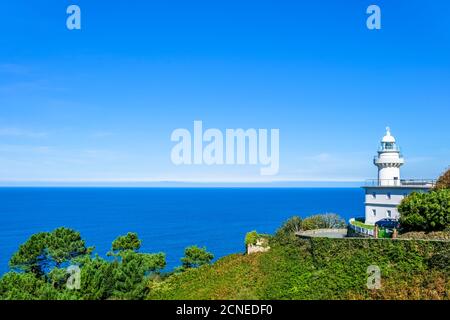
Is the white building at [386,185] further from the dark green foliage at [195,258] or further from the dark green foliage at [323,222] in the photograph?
the dark green foliage at [195,258]

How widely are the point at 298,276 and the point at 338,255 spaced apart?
131 inches

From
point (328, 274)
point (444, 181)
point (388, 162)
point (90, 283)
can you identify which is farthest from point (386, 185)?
point (90, 283)

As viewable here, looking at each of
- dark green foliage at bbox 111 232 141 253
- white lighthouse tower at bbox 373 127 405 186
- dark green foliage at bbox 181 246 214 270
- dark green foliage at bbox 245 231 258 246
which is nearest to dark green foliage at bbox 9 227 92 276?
dark green foliage at bbox 111 232 141 253

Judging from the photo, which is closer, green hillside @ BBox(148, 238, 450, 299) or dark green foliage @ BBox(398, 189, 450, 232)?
green hillside @ BBox(148, 238, 450, 299)

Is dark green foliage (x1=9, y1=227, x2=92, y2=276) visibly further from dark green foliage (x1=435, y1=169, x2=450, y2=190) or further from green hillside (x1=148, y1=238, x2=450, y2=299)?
dark green foliage (x1=435, y1=169, x2=450, y2=190)

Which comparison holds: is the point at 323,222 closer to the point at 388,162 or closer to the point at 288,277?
the point at 388,162

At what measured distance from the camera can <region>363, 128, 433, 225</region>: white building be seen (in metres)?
46.9

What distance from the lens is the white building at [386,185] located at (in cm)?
4688

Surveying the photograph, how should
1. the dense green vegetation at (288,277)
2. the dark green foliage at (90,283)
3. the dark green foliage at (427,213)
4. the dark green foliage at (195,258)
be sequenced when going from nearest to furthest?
the dense green vegetation at (288,277) → the dark green foliage at (90,283) → the dark green foliage at (427,213) → the dark green foliage at (195,258)

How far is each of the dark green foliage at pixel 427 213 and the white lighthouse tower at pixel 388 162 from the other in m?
15.5

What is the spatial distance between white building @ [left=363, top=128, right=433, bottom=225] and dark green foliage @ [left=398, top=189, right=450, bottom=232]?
14.1m

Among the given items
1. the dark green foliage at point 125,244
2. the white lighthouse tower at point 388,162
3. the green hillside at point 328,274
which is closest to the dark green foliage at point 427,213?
the green hillside at point 328,274

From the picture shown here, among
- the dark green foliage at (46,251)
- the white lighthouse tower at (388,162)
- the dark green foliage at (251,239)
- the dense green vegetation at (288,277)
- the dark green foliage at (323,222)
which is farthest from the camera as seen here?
the white lighthouse tower at (388,162)
